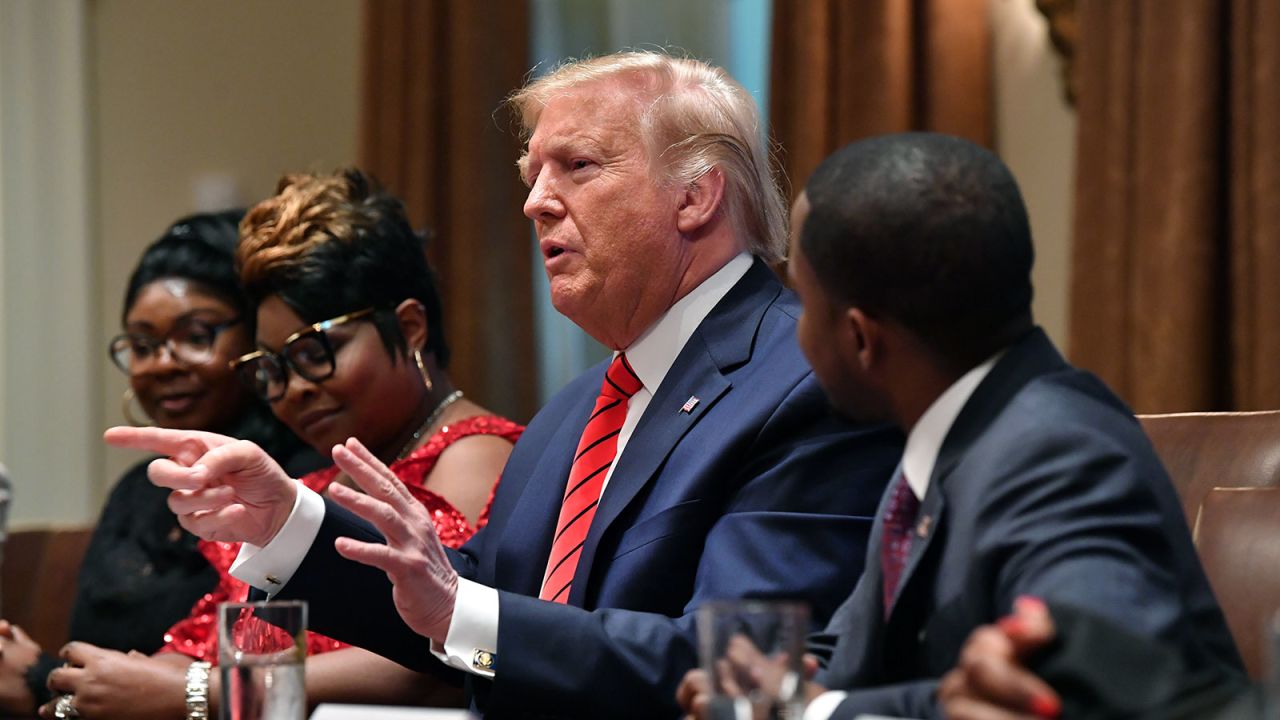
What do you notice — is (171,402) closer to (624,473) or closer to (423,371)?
(423,371)

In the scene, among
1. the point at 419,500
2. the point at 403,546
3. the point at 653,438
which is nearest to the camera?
the point at 403,546

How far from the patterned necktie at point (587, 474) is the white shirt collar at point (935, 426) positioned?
0.75 meters

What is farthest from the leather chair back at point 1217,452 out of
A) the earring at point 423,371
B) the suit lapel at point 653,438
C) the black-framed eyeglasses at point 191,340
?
the black-framed eyeglasses at point 191,340

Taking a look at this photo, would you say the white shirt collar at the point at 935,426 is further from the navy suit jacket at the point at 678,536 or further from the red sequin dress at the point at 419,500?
the red sequin dress at the point at 419,500

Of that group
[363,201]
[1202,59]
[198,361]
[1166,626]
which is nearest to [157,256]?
[198,361]

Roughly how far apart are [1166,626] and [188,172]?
5.00 meters

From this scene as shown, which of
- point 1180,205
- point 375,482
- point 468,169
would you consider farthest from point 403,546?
point 468,169

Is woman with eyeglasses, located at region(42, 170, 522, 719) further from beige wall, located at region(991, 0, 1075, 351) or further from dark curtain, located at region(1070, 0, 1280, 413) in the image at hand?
beige wall, located at region(991, 0, 1075, 351)

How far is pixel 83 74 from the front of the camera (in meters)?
5.62

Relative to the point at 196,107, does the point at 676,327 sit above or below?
below

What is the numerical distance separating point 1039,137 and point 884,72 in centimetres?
43

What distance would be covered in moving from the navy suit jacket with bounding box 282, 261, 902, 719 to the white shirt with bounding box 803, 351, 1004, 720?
1.38ft

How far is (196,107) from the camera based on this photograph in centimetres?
563

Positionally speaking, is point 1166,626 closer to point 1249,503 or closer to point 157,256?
point 1249,503
